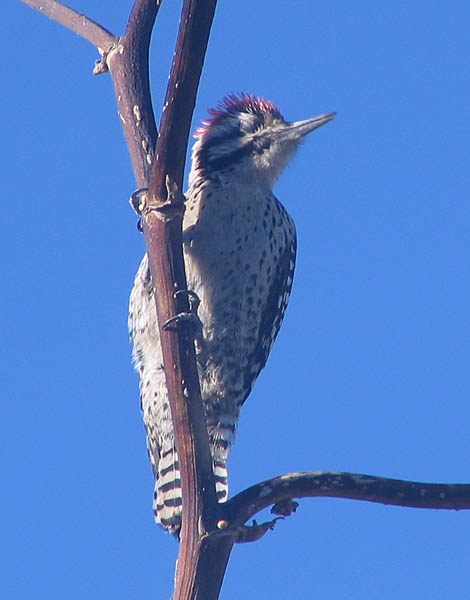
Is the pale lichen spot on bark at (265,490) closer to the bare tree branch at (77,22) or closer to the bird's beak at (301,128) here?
the bare tree branch at (77,22)

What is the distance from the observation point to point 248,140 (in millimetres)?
5855

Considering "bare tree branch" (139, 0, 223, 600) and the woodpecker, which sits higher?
the woodpecker

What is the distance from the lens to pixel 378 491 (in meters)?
3.09

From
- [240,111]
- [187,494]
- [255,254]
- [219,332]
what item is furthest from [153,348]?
[187,494]

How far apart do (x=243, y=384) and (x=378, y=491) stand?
275cm

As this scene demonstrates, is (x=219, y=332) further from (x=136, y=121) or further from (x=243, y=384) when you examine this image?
(x=136, y=121)

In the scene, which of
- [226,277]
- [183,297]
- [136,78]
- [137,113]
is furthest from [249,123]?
[183,297]

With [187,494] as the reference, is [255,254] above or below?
above

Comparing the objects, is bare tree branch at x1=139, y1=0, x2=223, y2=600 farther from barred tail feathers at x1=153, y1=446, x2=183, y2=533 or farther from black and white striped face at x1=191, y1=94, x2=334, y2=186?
black and white striped face at x1=191, y1=94, x2=334, y2=186

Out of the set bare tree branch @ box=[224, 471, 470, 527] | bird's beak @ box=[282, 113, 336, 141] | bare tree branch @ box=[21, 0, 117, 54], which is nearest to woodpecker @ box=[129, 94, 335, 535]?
bird's beak @ box=[282, 113, 336, 141]

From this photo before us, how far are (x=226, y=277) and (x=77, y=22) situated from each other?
162cm

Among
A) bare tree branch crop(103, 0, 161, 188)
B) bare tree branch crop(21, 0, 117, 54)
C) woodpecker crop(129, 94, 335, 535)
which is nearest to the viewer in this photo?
bare tree branch crop(103, 0, 161, 188)

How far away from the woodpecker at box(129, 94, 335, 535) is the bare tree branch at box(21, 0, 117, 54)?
51.3 inches

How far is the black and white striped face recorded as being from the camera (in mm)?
5742
